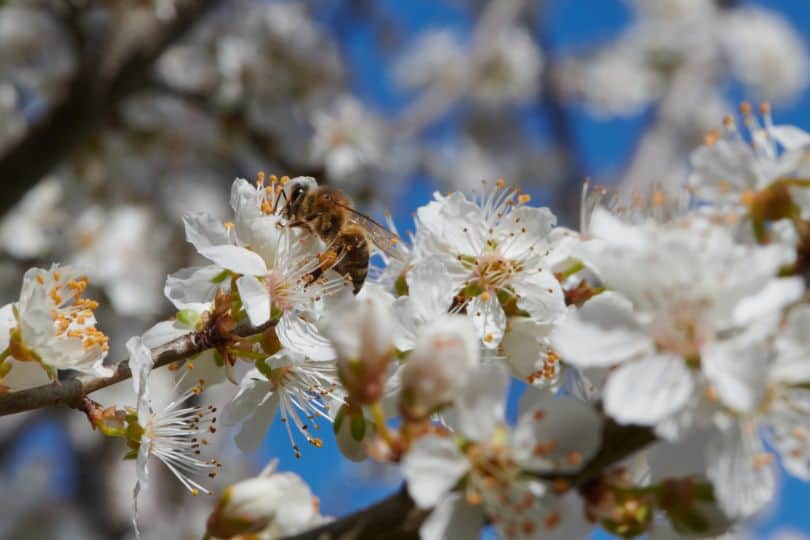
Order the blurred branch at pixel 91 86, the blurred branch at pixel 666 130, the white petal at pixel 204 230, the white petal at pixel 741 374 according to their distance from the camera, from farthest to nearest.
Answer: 1. the blurred branch at pixel 666 130
2. the blurred branch at pixel 91 86
3. the white petal at pixel 204 230
4. the white petal at pixel 741 374

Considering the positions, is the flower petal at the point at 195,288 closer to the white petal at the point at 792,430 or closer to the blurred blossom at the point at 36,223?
the white petal at the point at 792,430

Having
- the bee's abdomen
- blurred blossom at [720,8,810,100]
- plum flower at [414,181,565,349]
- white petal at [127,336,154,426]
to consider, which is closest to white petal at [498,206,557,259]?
plum flower at [414,181,565,349]

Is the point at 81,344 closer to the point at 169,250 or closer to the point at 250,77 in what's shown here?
the point at 250,77

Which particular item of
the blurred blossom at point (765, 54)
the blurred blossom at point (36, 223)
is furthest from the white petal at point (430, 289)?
the blurred blossom at point (765, 54)

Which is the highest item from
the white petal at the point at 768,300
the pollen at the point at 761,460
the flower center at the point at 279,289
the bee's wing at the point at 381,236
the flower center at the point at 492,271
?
the white petal at the point at 768,300

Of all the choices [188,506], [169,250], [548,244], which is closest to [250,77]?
[169,250]

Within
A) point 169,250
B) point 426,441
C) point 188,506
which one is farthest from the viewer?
point 188,506
